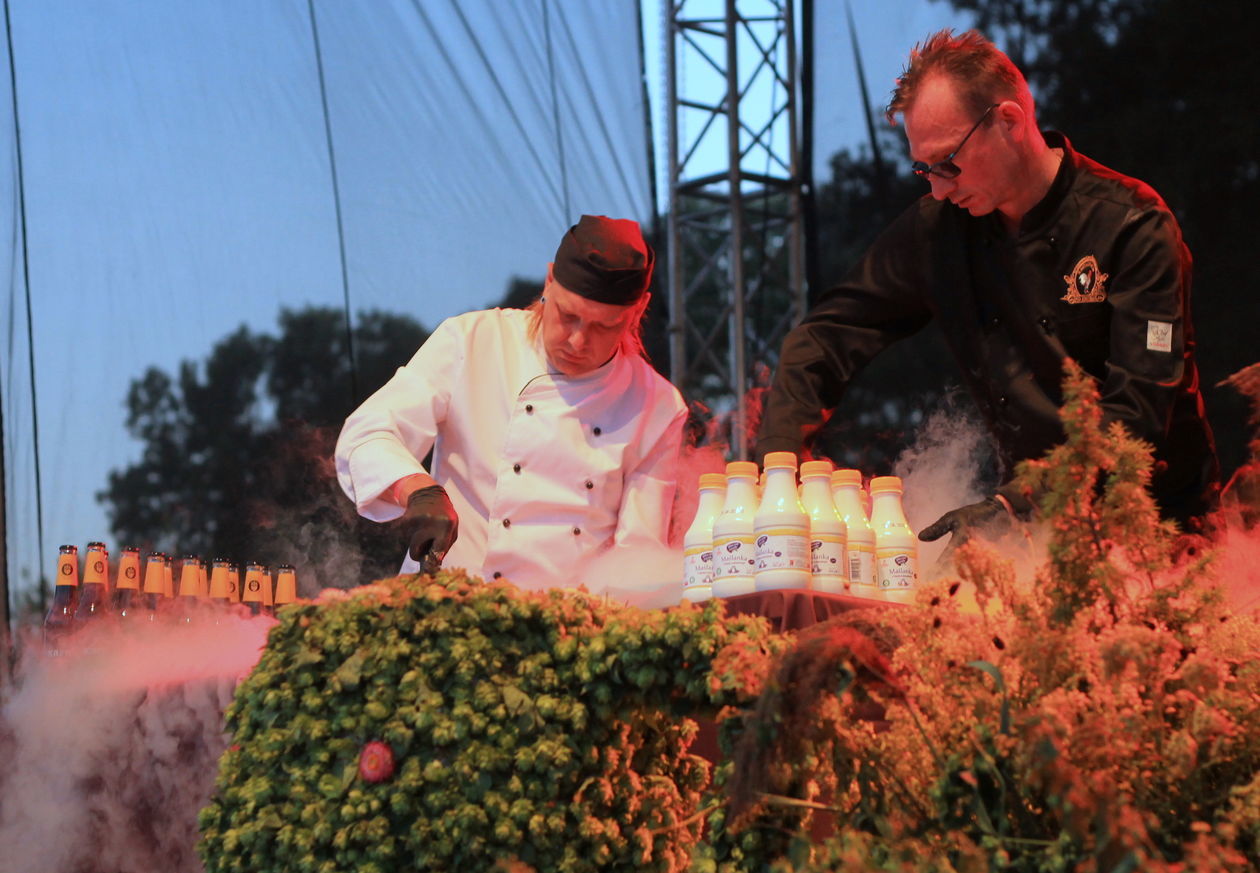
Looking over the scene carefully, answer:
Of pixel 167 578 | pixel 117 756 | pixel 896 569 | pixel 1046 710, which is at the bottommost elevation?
pixel 117 756

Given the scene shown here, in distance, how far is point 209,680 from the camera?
217cm

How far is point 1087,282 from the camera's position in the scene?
2117mm

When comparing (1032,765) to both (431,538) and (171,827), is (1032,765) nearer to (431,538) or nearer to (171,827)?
(431,538)

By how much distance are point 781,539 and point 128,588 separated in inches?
76.5

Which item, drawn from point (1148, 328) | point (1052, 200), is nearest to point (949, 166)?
point (1052, 200)

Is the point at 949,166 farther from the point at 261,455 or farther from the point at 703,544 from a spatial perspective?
the point at 261,455

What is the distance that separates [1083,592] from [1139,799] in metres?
0.15

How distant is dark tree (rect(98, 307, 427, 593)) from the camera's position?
360 cm

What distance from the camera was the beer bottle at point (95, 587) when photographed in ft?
9.55

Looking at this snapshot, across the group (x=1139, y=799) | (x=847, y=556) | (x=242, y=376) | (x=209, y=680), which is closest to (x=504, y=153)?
(x=242, y=376)

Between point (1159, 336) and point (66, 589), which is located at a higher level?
point (1159, 336)

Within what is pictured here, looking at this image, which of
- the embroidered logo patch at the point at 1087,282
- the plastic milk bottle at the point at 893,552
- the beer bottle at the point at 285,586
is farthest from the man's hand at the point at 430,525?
the beer bottle at the point at 285,586

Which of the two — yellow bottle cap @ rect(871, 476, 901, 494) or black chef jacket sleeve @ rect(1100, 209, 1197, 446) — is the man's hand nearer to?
yellow bottle cap @ rect(871, 476, 901, 494)

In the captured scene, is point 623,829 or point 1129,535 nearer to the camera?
point 1129,535
